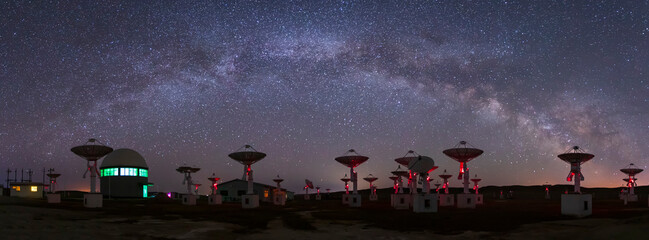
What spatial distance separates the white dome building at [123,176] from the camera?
329ft

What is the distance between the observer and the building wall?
99.7 m

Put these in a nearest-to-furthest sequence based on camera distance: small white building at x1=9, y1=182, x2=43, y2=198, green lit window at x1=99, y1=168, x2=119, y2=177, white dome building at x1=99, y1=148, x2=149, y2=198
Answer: white dome building at x1=99, y1=148, x2=149, y2=198, green lit window at x1=99, y1=168, x2=119, y2=177, small white building at x1=9, y1=182, x2=43, y2=198

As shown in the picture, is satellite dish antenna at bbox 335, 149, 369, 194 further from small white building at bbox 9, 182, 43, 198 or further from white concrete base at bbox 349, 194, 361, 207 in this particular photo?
small white building at bbox 9, 182, 43, 198

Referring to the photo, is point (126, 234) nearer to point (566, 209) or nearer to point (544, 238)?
point (544, 238)

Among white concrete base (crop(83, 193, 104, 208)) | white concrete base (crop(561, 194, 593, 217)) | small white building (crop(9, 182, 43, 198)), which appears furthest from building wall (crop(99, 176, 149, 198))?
white concrete base (crop(561, 194, 593, 217))

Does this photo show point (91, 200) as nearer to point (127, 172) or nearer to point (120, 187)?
point (120, 187)

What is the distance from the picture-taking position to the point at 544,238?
2719 centimetres

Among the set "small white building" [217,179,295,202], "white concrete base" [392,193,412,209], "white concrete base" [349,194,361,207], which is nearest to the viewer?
"white concrete base" [392,193,412,209]

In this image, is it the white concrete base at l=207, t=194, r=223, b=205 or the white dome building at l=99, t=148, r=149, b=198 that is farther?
the white dome building at l=99, t=148, r=149, b=198

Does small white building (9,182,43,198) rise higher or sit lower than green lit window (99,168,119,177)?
lower

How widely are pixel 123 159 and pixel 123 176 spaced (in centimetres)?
383

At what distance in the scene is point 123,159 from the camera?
338 feet

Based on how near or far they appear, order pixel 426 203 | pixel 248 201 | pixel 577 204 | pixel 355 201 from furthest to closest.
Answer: pixel 355 201 < pixel 248 201 < pixel 426 203 < pixel 577 204

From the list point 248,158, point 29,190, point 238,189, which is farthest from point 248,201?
point 29,190
